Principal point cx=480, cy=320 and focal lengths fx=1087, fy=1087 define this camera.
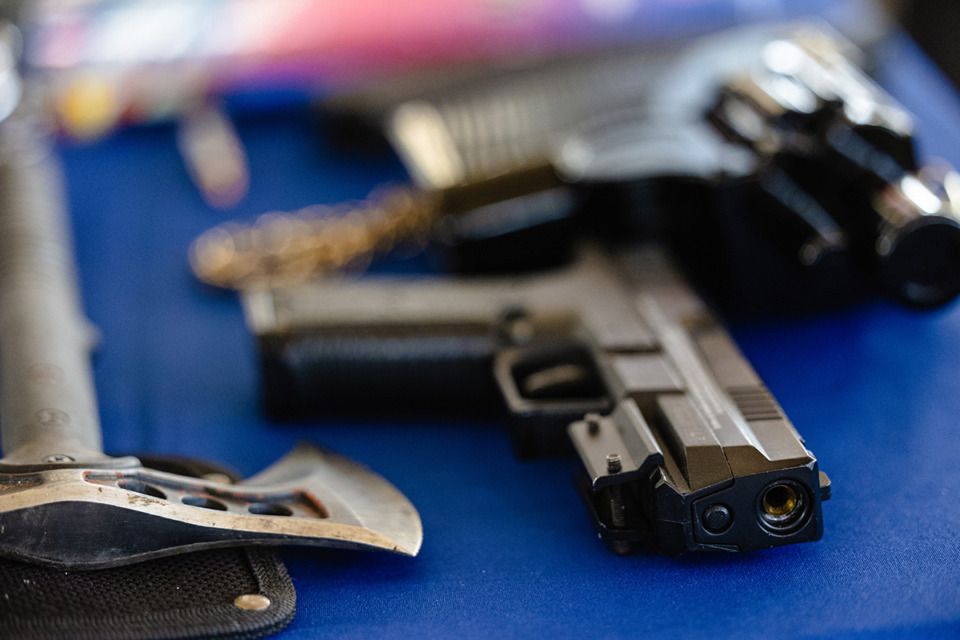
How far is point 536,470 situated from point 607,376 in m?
0.10

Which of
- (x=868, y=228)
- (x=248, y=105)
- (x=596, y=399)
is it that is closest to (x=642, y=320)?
(x=596, y=399)

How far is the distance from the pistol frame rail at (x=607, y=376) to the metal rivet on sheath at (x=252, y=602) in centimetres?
24

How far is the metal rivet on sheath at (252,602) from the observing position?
0.72 meters

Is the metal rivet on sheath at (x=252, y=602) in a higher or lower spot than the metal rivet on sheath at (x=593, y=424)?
lower

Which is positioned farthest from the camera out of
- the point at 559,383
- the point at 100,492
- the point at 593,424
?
the point at 559,383

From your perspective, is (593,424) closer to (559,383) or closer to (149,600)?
(559,383)

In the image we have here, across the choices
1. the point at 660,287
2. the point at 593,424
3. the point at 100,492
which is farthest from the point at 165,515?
the point at 660,287

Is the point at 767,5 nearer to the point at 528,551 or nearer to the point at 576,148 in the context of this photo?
the point at 576,148

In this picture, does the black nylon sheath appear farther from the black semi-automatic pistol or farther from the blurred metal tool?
the black semi-automatic pistol

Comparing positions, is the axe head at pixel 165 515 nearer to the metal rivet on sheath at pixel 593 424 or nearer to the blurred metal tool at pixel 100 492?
the blurred metal tool at pixel 100 492

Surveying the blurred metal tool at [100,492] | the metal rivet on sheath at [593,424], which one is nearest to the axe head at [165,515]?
the blurred metal tool at [100,492]

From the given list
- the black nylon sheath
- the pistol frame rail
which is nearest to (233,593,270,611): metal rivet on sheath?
the black nylon sheath

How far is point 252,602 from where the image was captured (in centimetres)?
73

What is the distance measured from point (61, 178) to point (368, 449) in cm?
74
